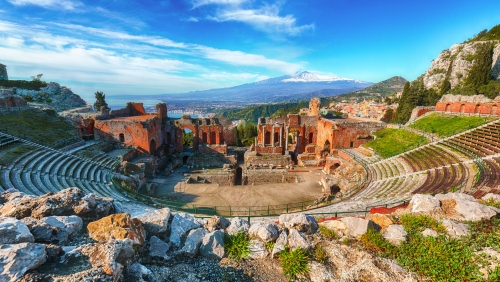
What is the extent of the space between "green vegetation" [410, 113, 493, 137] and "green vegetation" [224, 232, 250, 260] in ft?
82.7

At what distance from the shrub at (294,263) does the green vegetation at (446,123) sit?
80.8 feet

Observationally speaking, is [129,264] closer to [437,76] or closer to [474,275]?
[474,275]

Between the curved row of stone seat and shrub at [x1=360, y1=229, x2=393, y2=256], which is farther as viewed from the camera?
the curved row of stone seat

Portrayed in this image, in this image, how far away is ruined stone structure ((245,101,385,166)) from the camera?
1180 inches

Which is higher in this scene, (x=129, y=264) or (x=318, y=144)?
(x=129, y=264)

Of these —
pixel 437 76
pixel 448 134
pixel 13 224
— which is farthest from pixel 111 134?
pixel 437 76

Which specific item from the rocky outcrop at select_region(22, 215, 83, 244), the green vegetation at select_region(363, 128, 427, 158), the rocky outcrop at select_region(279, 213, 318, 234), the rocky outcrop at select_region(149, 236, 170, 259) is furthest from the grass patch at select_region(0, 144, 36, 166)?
the green vegetation at select_region(363, 128, 427, 158)

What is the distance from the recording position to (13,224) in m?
4.16

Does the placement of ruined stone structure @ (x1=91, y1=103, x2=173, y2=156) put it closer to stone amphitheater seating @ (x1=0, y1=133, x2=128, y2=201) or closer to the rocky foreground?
stone amphitheater seating @ (x1=0, y1=133, x2=128, y2=201)

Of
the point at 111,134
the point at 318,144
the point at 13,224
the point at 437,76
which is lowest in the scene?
the point at 318,144

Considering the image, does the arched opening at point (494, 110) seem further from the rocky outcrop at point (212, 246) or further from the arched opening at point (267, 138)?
the rocky outcrop at point (212, 246)

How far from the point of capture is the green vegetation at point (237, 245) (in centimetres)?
563

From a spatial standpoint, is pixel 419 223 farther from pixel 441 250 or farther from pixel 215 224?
pixel 215 224

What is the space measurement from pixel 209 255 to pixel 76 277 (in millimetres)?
2843
